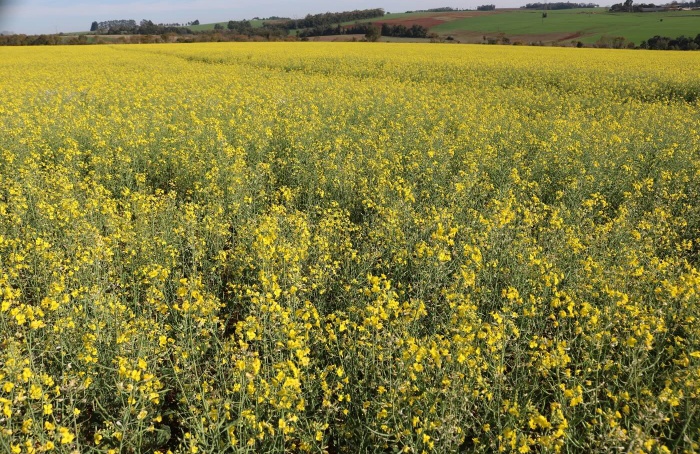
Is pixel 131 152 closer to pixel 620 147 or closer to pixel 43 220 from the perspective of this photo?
pixel 43 220

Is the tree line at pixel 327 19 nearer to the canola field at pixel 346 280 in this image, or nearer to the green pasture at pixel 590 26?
the green pasture at pixel 590 26

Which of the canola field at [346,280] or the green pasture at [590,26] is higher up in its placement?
the green pasture at [590,26]

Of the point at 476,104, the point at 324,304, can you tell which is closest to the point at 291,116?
the point at 476,104

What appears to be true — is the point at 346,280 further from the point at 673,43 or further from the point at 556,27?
the point at 556,27

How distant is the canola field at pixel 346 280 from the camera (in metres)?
2.75

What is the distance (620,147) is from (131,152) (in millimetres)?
9372

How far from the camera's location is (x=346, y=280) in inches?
182

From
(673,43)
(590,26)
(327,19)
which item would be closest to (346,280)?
(673,43)

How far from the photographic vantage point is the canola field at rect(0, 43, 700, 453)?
2.75 m

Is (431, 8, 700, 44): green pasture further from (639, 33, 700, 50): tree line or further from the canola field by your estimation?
the canola field

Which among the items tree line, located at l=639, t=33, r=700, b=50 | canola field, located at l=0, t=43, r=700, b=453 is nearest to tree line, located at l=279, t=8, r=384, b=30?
tree line, located at l=639, t=33, r=700, b=50

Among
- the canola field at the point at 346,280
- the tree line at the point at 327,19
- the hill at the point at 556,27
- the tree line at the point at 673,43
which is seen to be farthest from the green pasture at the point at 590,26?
the canola field at the point at 346,280

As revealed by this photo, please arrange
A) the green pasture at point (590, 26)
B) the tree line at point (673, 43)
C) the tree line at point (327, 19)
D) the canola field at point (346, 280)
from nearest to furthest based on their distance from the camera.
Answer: the canola field at point (346, 280), the tree line at point (673, 43), the green pasture at point (590, 26), the tree line at point (327, 19)

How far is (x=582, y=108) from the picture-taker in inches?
561
